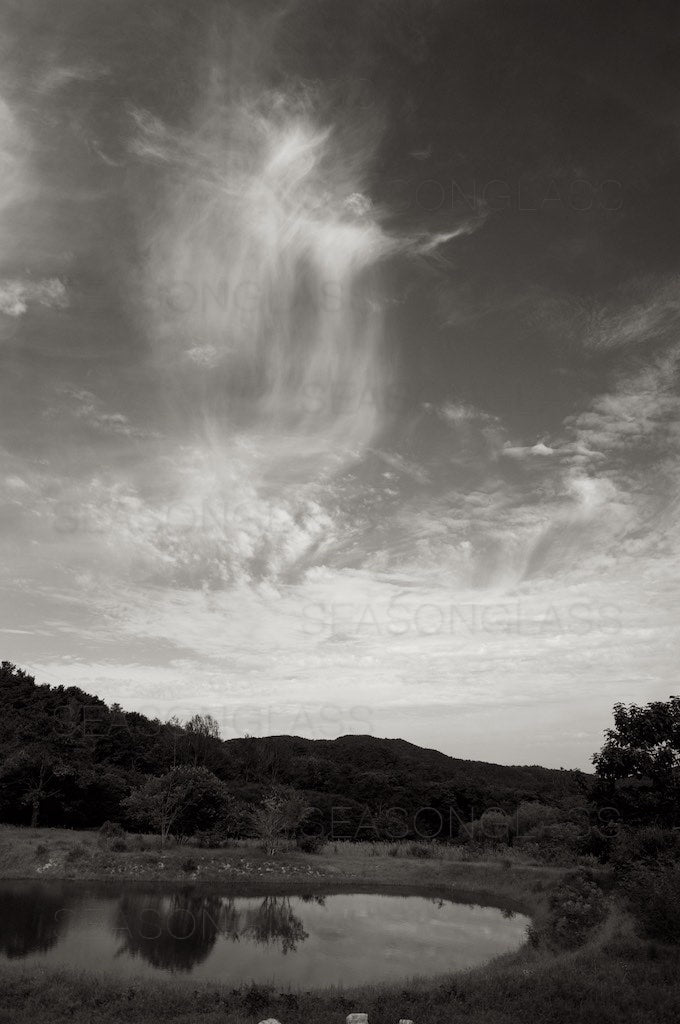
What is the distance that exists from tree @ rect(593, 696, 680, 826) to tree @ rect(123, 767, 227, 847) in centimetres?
2479

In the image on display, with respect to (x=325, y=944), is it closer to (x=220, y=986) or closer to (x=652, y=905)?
(x=220, y=986)

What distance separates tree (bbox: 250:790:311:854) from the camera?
41.9 meters

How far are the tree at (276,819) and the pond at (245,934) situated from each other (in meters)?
8.46

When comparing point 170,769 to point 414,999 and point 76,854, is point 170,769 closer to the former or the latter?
point 76,854

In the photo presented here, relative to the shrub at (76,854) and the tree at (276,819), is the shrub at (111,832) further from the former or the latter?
the tree at (276,819)

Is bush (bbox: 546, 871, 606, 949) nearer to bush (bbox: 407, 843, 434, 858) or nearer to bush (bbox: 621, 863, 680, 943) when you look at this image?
bush (bbox: 621, 863, 680, 943)

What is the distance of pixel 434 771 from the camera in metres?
90.2

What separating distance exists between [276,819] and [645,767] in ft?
78.0

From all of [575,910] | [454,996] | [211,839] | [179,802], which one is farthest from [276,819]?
[454,996]

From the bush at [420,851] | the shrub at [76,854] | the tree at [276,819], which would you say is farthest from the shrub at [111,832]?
the bush at [420,851]

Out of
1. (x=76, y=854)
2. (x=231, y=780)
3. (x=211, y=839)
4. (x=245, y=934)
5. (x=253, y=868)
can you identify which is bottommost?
(x=245, y=934)

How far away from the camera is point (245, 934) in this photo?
25.4 metres

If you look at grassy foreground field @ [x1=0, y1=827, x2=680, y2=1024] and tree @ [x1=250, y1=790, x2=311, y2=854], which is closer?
grassy foreground field @ [x1=0, y1=827, x2=680, y2=1024]

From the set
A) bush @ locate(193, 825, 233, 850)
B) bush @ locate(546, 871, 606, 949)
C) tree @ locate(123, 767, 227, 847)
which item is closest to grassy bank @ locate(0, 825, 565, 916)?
bush @ locate(193, 825, 233, 850)
